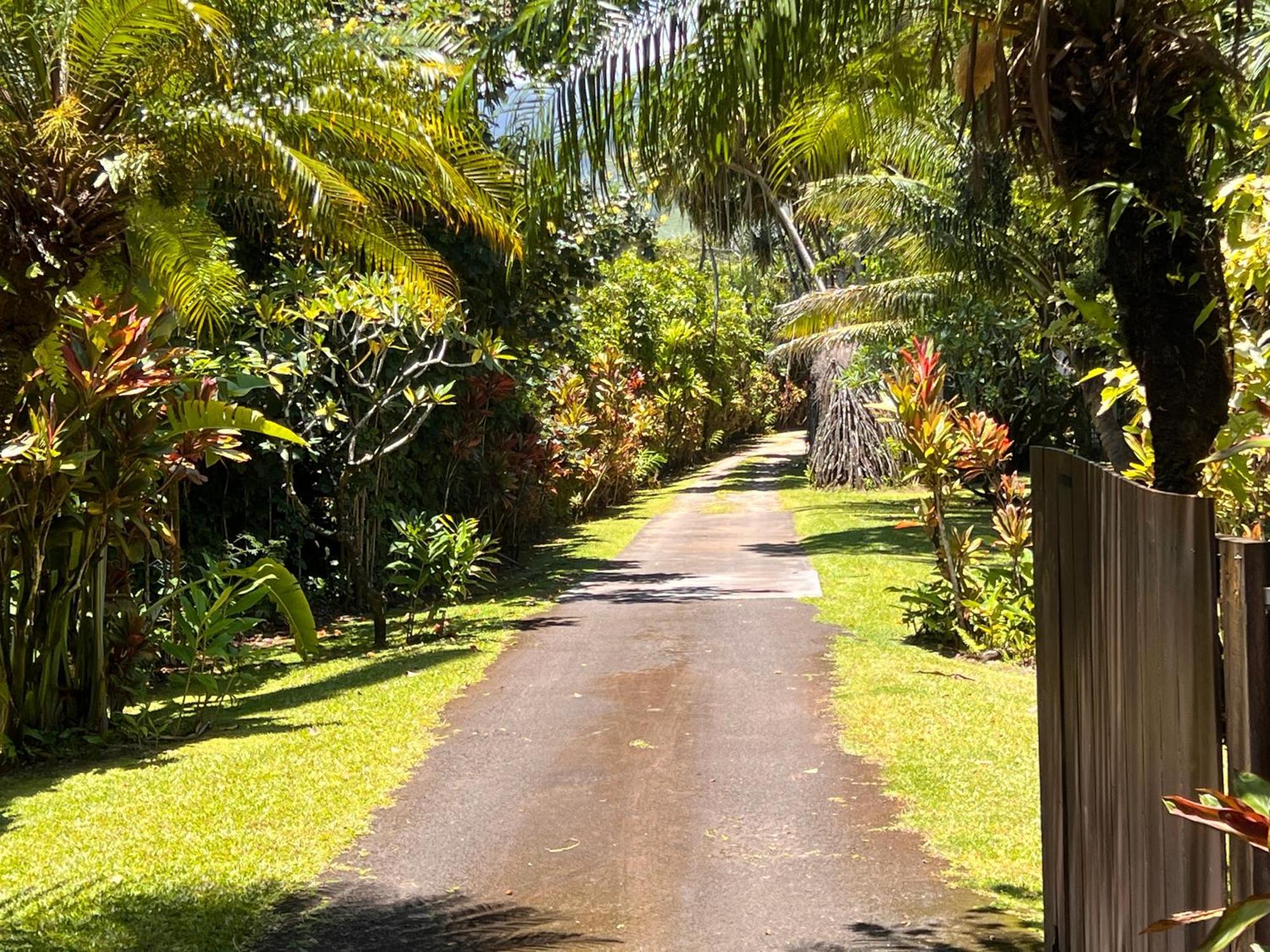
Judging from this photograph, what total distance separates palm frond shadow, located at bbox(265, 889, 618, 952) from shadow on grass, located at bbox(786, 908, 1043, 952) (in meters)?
0.90

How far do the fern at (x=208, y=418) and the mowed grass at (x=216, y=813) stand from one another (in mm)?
2053

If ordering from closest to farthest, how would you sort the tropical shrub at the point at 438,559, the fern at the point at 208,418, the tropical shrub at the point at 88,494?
the tropical shrub at the point at 88,494
the fern at the point at 208,418
the tropical shrub at the point at 438,559

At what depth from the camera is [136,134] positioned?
25.2 feet

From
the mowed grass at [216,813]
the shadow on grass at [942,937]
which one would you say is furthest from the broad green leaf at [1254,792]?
the mowed grass at [216,813]

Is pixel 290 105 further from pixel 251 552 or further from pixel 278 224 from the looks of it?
pixel 251 552

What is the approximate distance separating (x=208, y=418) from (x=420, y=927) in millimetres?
4364

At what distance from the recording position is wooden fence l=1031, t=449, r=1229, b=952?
2.34 m

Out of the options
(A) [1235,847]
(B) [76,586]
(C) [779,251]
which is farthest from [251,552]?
(C) [779,251]

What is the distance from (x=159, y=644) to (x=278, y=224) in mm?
3795

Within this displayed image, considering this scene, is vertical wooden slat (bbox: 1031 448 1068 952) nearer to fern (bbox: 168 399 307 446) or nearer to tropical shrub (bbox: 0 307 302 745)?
tropical shrub (bbox: 0 307 302 745)

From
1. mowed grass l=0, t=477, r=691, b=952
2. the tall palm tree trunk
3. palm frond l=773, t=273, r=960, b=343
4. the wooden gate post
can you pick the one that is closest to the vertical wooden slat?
the tall palm tree trunk

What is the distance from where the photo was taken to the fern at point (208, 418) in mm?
8086

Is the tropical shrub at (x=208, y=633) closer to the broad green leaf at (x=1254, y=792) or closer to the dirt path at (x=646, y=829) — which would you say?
the dirt path at (x=646, y=829)

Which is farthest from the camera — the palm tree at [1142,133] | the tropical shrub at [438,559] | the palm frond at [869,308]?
the palm frond at [869,308]
